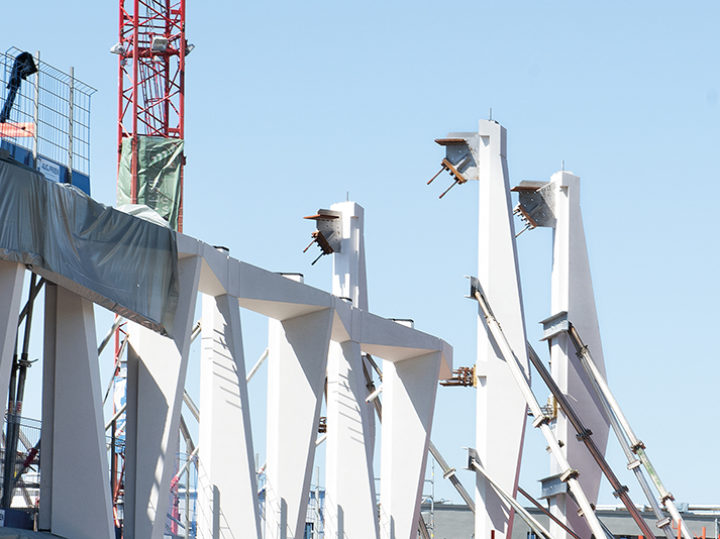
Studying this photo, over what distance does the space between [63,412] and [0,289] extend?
2.73 meters

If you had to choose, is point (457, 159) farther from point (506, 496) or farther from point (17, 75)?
point (17, 75)

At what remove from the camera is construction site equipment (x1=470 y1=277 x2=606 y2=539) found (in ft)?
116

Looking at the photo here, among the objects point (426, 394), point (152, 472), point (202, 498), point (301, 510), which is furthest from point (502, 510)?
point (152, 472)

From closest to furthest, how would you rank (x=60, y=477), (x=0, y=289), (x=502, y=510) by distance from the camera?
(x=0, y=289), (x=60, y=477), (x=502, y=510)

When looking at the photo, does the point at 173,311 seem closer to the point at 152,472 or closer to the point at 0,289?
the point at 152,472

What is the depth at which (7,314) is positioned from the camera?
66.0ft

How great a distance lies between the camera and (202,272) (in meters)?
25.7

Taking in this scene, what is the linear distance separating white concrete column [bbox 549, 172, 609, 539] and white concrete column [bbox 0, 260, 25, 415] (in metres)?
21.3

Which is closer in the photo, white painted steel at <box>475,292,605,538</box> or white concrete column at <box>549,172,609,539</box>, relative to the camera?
white painted steel at <box>475,292,605,538</box>

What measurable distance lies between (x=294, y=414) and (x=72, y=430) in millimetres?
8735

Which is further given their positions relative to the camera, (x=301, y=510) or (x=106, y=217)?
(x=301, y=510)

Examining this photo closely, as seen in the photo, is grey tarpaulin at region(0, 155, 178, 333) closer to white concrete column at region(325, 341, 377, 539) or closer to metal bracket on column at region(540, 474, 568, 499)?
white concrete column at region(325, 341, 377, 539)

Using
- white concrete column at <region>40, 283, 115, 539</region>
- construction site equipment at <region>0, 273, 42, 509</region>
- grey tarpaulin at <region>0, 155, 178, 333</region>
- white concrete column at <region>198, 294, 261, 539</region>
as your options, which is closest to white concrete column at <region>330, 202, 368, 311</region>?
white concrete column at <region>198, 294, 261, 539</region>

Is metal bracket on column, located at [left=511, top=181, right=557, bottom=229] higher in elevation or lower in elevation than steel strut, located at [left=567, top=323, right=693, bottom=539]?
higher
